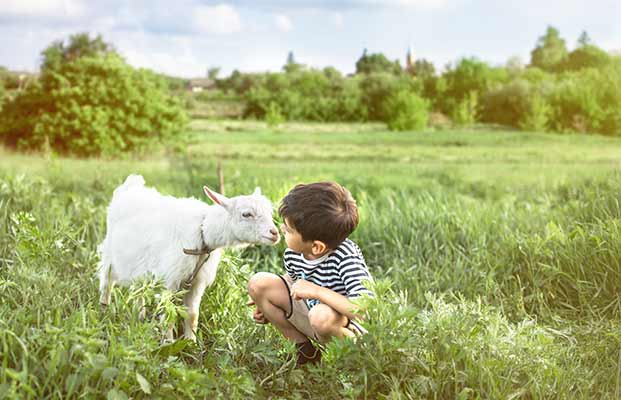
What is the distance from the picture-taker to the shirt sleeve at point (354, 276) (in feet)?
9.69

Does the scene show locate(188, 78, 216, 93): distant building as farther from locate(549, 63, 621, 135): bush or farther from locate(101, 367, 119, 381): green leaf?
locate(101, 367, 119, 381): green leaf

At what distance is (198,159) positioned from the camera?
12539mm

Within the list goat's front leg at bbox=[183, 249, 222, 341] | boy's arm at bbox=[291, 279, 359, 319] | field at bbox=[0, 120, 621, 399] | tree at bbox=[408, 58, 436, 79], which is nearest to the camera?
field at bbox=[0, 120, 621, 399]

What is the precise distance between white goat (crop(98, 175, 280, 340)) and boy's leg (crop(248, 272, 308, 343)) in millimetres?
183

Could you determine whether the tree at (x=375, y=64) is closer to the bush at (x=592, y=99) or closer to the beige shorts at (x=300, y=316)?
the bush at (x=592, y=99)

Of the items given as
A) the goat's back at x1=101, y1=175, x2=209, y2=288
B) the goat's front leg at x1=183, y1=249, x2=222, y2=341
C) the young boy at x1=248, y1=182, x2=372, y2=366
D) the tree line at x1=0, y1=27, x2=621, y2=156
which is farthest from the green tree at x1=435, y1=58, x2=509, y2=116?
the young boy at x1=248, y1=182, x2=372, y2=366

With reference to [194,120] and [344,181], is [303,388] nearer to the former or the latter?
[344,181]

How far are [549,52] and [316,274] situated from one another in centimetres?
1151

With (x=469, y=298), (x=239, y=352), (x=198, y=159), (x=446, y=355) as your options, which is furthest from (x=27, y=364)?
(x=198, y=159)

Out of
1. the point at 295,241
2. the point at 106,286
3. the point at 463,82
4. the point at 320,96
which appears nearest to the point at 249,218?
the point at 295,241

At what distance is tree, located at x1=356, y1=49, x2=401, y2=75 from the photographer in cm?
1312

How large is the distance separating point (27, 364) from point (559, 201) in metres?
5.51

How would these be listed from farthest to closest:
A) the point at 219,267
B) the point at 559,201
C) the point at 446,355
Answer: the point at 559,201, the point at 219,267, the point at 446,355

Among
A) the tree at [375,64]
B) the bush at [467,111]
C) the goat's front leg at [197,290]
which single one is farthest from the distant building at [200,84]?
the goat's front leg at [197,290]
